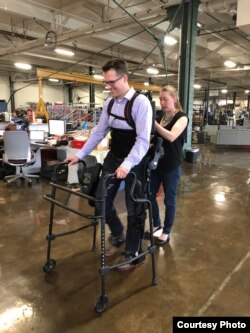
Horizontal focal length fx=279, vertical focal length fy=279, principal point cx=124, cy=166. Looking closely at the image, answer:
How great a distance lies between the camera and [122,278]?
210cm

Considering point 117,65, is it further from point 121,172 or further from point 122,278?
point 122,278

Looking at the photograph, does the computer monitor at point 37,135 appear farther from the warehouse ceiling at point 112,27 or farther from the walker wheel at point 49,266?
the walker wheel at point 49,266

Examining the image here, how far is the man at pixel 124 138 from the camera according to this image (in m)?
1.78

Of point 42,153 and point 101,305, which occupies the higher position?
point 42,153

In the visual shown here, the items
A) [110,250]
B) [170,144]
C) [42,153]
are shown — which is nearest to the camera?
[170,144]

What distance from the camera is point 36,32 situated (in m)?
7.00

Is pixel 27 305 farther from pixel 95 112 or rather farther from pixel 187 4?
pixel 95 112

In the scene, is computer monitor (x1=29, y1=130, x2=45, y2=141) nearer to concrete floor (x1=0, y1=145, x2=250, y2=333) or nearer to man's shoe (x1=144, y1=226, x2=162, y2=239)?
concrete floor (x1=0, y1=145, x2=250, y2=333)

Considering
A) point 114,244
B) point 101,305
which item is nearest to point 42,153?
point 114,244

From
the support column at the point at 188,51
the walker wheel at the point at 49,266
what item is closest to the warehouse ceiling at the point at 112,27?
the support column at the point at 188,51

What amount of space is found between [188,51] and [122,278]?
14.6ft

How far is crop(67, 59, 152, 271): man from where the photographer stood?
1.78 m

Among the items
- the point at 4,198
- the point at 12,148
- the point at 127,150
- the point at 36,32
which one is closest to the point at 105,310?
the point at 127,150

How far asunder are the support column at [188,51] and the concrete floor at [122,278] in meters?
2.63
